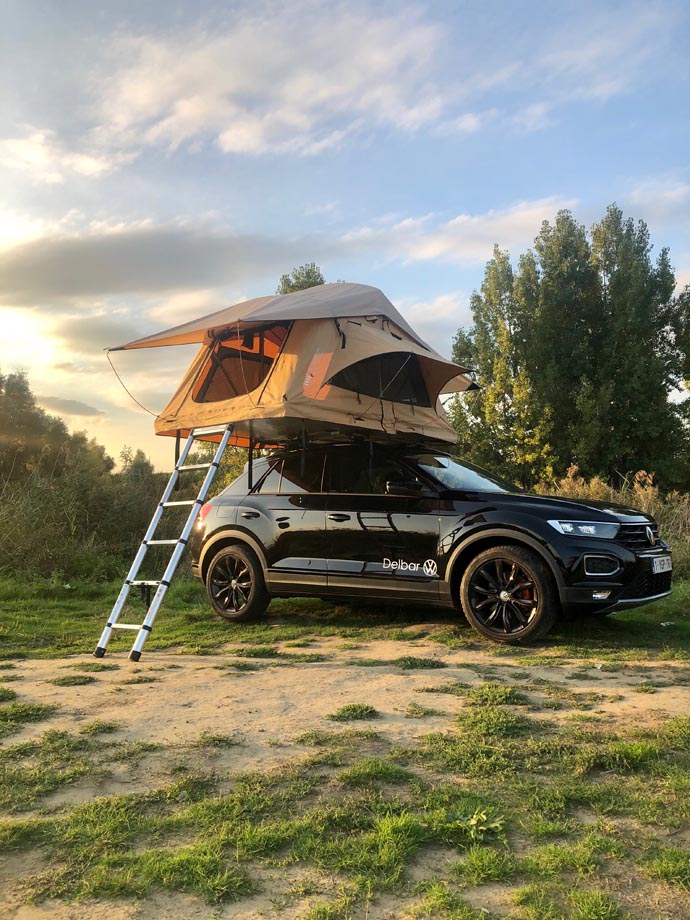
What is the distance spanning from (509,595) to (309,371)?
269 cm

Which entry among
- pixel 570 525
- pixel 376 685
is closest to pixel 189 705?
pixel 376 685

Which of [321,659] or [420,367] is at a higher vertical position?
[420,367]

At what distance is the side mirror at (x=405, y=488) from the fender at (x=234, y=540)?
1603 millimetres

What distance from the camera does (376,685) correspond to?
4.76 metres

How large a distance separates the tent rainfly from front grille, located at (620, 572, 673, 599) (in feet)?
8.94

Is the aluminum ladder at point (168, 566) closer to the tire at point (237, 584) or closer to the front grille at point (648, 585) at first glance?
the tire at point (237, 584)

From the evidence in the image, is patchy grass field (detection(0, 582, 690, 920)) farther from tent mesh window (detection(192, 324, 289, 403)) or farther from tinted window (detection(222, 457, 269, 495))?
tent mesh window (detection(192, 324, 289, 403))

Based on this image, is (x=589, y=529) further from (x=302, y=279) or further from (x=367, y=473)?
(x=302, y=279)

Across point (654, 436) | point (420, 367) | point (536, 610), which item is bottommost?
point (536, 610)

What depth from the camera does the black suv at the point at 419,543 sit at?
590 cm

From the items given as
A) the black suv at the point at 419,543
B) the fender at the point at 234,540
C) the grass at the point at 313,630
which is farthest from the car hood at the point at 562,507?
the fender at the point at 234,540

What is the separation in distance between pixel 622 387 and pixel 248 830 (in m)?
31.6

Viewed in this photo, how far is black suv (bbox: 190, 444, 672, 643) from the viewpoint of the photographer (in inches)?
232

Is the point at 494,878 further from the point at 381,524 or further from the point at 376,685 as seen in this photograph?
the point at 381,524
